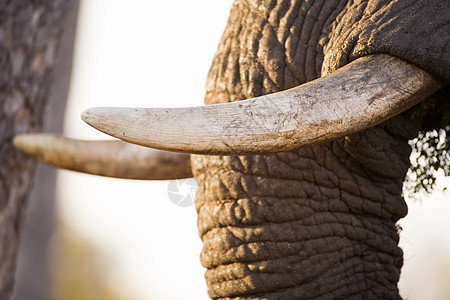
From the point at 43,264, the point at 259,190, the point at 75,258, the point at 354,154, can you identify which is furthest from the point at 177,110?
the point at 75,258

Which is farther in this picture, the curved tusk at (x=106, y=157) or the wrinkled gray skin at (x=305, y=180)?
the curved tusk at (x=106, y=157)

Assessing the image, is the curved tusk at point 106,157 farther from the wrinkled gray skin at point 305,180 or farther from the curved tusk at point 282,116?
the curved tusk at point 282,116

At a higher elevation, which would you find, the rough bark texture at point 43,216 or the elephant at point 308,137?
the rough bark texture at point 43,216

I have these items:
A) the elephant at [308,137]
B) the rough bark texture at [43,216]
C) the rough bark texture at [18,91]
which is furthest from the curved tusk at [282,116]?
the rough bark texture at [43,216]

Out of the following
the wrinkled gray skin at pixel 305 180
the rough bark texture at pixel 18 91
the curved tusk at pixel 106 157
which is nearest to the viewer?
A: the wrinkled gray skin at pixel 305 180

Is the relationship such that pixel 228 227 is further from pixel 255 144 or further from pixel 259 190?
pixel 255 144

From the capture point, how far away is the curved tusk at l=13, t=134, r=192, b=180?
5.71 ft

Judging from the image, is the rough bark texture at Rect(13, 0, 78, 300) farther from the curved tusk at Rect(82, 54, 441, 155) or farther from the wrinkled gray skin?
the curved tusk at Rect(82, 54, 441, 155)

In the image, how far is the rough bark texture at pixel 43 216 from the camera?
5641 mm

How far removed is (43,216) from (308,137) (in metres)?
5.62

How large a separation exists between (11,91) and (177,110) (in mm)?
1187

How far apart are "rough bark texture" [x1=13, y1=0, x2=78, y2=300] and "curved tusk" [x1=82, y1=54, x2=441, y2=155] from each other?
14.8 feet

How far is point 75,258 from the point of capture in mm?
9219

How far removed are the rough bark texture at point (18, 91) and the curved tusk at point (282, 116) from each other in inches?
45.1
